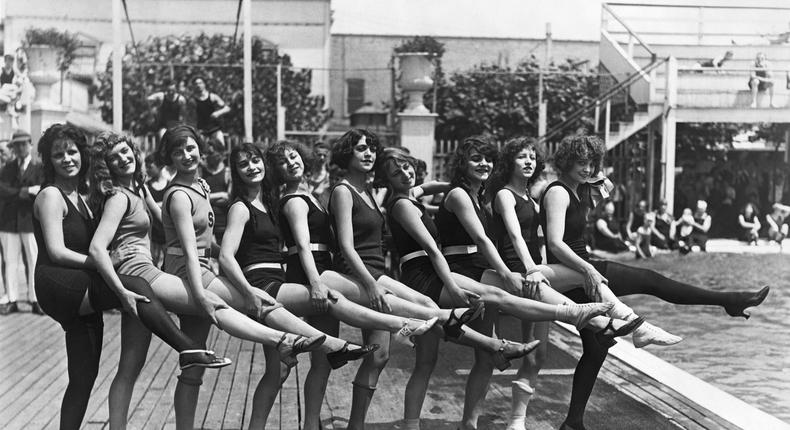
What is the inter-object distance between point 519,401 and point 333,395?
1.77 meters

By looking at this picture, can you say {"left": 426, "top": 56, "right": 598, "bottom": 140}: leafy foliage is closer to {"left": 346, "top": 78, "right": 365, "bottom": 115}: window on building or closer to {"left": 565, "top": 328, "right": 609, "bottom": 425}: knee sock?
{"left": 346, "top": 78, "right": 365, "bottom": 115}: window on building

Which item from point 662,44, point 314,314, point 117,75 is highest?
point 662,44

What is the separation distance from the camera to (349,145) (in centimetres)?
586

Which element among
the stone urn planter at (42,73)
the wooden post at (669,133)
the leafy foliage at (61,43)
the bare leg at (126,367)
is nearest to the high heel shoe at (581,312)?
the bare leg at (126,367)

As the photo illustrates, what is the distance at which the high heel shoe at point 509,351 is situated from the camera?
5.62 meters

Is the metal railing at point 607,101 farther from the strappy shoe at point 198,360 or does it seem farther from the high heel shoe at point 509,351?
the strappy shoe at point 198,360

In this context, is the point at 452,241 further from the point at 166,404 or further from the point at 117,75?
the point at 117,75

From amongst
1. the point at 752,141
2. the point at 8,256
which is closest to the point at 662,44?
the point at 752,141

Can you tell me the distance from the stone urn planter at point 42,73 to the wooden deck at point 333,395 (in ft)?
24.0

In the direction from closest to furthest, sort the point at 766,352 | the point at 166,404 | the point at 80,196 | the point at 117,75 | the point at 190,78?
the point at 80,196 < the point at 166,404 < the point at 766,352 < the point at 117,75 < the point at 190,78

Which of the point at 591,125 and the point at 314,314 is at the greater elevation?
Answer: the point at 591,125

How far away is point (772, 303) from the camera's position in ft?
49.8

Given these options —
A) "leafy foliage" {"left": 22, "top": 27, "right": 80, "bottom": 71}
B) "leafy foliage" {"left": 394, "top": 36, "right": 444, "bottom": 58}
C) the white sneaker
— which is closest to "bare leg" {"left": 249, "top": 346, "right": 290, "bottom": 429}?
the white sneaker

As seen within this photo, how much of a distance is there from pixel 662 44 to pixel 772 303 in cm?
1263
